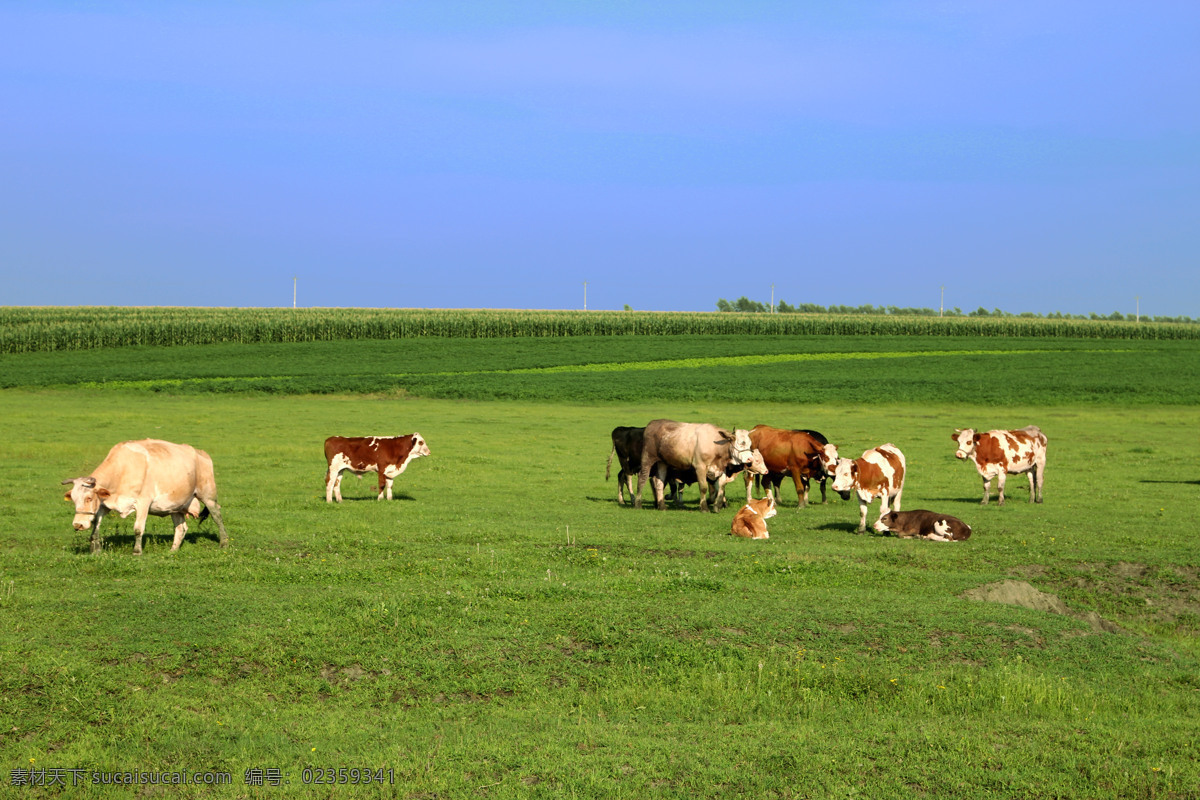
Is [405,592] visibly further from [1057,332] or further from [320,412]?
[1057,332]

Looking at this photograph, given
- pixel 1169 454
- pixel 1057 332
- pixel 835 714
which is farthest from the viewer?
pixel 1057 332

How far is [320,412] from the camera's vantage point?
46750 millimetres

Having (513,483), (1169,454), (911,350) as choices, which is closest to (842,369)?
(911,350)

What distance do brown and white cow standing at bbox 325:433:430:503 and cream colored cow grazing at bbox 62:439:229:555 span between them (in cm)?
796

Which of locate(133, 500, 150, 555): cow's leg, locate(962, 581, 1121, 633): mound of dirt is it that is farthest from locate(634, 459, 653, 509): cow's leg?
locate(133, 500, 150, 555): cow's leg

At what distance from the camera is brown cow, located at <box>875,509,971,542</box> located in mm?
18500

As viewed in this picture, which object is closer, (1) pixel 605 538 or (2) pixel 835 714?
(2) pixel 835 714

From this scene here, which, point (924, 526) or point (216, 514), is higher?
point (924, 526)

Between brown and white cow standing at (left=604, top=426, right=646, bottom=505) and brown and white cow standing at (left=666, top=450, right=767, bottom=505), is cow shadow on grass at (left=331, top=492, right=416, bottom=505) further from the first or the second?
brown and white cow standing at (left=666, top=450, right=767, bottom=505)

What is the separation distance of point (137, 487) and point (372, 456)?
9378 mm

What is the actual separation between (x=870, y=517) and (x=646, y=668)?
1238 centimetres

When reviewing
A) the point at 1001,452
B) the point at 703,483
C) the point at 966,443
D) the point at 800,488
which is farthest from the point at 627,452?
the point at 1001,452

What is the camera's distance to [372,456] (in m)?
24.6

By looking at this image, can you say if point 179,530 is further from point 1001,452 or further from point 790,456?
point 1001,452
